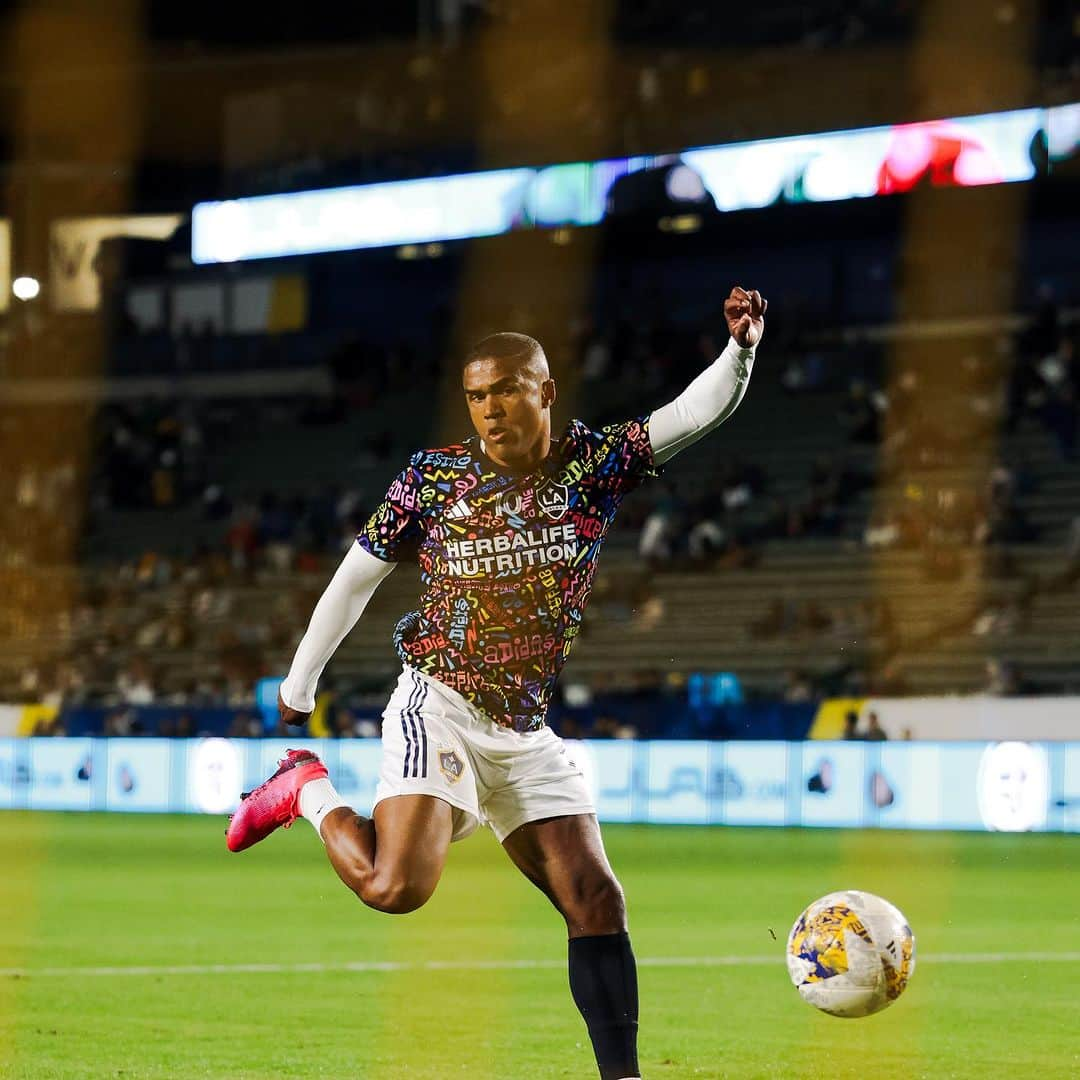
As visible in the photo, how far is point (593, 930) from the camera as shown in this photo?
20.3 ft

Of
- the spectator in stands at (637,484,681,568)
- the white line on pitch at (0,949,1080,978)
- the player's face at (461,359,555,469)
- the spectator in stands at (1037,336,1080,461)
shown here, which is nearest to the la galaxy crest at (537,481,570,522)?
Answer: the player's face at (461,359,555,469)

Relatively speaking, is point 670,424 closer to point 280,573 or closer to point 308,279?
point 280,573

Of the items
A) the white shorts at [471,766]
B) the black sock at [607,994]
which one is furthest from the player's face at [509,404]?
the black sock at [607,994]

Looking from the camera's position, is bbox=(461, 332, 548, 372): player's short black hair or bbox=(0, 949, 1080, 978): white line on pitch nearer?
bbox=(461, 332, 548, 372): player's short black hair

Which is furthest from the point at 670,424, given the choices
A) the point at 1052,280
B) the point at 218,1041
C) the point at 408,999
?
the point at 1052,280

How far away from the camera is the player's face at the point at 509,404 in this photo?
621cm

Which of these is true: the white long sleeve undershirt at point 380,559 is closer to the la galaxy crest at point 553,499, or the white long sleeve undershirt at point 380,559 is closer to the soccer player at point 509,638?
the soccer player at point 509,638

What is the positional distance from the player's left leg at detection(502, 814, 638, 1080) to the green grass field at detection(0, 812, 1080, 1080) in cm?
117

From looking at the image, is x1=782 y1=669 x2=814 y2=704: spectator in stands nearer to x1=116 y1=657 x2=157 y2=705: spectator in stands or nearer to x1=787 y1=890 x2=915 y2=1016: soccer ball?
x1=116 y1=657 x2=157 y2=705: spectator in stands

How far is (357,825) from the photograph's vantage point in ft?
21.0

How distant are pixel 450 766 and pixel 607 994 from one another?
0.80 metres

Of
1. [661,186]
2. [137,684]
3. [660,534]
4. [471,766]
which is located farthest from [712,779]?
[661,186]

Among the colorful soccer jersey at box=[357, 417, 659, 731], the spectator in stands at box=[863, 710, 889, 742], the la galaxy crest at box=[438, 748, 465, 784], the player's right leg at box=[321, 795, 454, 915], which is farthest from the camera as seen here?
the spectator in stands at box=[863, 710, 889, 742]

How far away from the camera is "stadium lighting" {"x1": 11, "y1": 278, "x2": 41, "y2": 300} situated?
145ft
